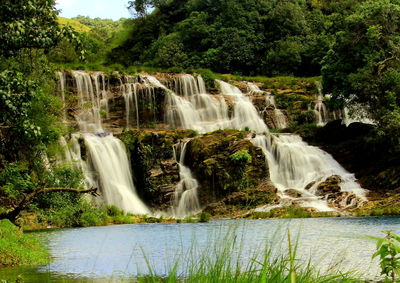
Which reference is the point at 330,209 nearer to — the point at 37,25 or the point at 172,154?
the point at 172,154

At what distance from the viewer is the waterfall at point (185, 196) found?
31.5 metres

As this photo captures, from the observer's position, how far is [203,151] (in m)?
32.6

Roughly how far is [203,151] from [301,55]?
2550 centimetres

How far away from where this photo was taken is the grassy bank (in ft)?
37.5

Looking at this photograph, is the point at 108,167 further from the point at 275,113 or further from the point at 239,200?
the point at 275,113

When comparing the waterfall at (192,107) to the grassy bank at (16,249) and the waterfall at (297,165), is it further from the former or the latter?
the grassy bank at (16,249)

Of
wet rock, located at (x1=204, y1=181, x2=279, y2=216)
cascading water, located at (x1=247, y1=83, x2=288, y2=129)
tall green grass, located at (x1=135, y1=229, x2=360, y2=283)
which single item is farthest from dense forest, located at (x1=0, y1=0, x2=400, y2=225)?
wet rock, located at (x1=204, y1=181, x2=279, y2=216)

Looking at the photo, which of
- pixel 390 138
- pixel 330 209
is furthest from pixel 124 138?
pixel 390 138

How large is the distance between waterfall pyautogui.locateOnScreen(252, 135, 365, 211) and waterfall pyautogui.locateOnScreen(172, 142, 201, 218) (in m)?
4.87

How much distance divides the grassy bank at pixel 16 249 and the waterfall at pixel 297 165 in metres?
20.6

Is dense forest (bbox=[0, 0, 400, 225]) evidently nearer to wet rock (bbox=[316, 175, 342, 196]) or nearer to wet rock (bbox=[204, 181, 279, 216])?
wet rock (bbox=[316, 175, 342, 196])

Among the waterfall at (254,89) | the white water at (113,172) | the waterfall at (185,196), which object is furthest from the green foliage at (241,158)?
the waterfall at (254,89)

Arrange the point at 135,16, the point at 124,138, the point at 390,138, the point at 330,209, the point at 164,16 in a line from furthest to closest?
the point at 135,16
the point at 164,16
the point at 124,138
the point at 390,138
the point at 330,209

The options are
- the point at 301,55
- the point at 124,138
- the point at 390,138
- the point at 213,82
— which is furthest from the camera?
the point at 301,55
